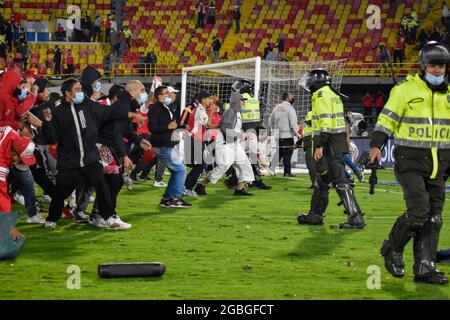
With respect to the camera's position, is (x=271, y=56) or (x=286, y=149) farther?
(x=271, y=56)

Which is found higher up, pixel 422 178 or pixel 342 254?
pixel 422 178

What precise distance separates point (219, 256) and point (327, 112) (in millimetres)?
3226

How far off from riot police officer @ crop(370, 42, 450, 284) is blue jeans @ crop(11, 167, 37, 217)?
5560 mm

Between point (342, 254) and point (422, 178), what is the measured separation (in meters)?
2.15

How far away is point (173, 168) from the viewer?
1630 cm

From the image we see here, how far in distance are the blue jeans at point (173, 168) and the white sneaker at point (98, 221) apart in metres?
2.59

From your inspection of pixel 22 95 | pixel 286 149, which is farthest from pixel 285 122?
pixel 22 95

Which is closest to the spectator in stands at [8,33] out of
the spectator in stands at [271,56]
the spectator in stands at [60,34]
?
the spectator in stands at [60,34]

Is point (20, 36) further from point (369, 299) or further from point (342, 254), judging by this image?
point (369, 299)

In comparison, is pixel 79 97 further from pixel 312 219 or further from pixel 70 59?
pixel 70 59

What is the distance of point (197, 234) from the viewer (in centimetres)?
1314

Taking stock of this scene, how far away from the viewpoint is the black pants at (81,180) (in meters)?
12.9

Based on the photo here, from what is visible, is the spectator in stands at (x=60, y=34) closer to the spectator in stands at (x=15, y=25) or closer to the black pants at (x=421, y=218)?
the spectator in stands at (x=15, y=25)
